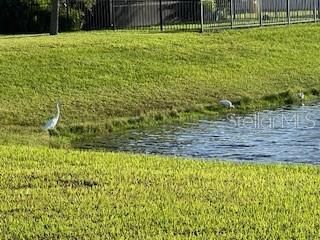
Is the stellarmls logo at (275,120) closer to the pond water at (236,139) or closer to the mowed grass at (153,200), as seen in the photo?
the pond water at (236,139)

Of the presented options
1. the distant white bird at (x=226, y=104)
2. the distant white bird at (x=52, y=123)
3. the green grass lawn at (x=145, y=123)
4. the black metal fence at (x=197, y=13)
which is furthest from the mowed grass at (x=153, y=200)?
the black metal fence at (x=197, y=13)

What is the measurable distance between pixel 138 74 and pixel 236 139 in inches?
272

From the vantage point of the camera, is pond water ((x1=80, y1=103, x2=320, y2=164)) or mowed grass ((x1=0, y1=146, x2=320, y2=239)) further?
pond water ((x1=80, y1=103, x2=320, y2=164))

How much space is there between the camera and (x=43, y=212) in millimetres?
7906

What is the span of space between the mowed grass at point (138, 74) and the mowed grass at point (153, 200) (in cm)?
622

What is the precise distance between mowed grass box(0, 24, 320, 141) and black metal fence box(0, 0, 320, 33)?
4597mm

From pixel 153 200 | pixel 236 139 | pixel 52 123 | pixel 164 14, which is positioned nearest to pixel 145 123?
pixel 52 123

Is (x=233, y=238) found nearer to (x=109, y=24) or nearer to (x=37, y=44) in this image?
(x=37, y=44)

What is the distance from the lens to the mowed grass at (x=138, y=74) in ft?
62.3

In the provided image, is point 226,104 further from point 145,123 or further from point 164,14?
point 164,14

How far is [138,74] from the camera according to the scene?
878 inches

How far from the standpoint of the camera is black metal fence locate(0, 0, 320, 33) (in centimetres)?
3312

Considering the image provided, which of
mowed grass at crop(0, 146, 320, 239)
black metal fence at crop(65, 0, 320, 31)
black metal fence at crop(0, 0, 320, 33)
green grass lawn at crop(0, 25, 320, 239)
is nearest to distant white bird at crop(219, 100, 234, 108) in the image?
green grass lawn at crop(0, 25, 320, 239)

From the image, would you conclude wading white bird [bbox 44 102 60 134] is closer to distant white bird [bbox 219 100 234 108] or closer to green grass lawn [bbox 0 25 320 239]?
green grass lawn [bbox 0 25 320 239]
